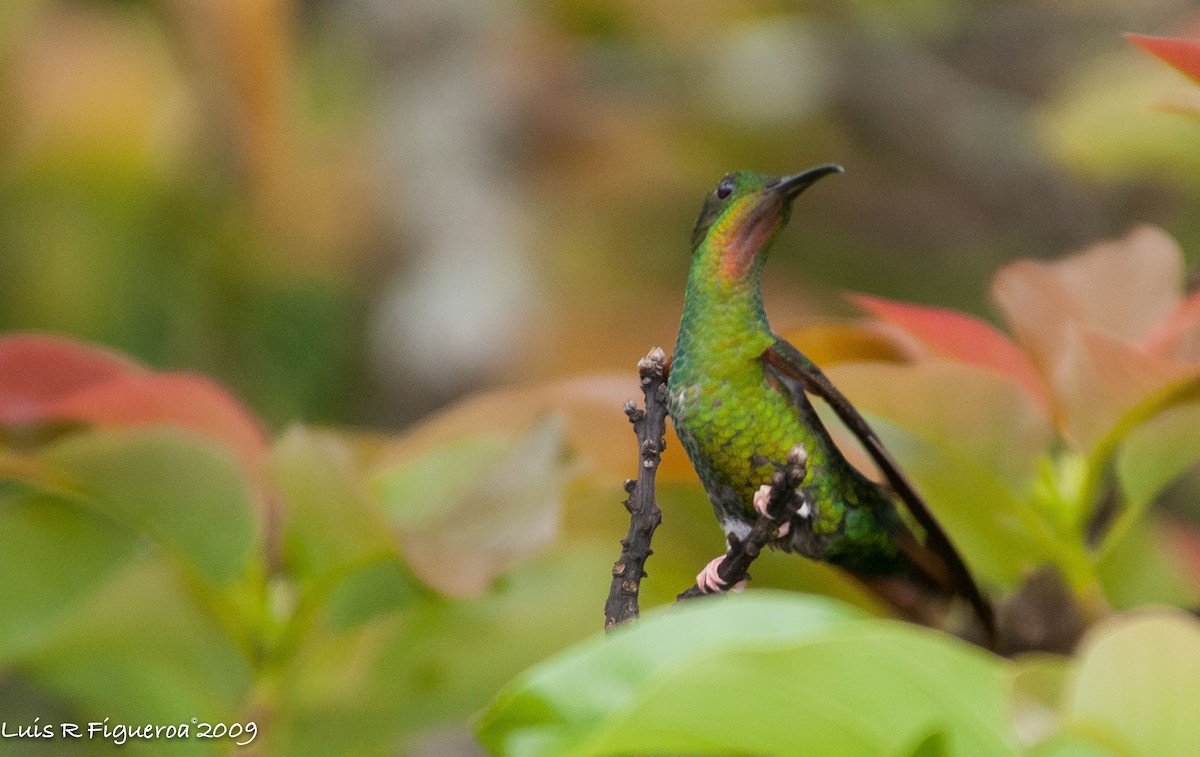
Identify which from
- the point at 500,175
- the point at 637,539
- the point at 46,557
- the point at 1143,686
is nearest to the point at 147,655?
the point at 46,557

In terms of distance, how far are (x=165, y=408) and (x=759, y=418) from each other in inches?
12.4

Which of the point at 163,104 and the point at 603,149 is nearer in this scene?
the point at 163,104

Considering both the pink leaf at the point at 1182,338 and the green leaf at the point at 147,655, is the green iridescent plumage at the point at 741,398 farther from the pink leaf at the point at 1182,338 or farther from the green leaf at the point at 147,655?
the green leaf at the point at 147,655

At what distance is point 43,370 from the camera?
1.90 feet

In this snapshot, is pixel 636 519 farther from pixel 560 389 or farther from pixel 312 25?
pixel 312 25

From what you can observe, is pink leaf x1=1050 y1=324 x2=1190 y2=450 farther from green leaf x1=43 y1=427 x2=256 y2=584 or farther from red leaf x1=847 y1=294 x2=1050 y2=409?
green leaf x1=43 y1=427 x2=256 y2=584

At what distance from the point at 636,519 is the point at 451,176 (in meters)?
1.49

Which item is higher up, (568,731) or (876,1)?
(876,1)

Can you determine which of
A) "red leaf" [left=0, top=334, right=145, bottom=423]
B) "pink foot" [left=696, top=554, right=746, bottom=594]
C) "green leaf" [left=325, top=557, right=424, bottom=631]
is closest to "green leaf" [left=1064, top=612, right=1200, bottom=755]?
"pink foot" [left=696, top=554, right=746, bottom=594]

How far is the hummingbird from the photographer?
366 millimetres

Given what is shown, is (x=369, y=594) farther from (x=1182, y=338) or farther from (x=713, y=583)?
(x=1182, y=338)

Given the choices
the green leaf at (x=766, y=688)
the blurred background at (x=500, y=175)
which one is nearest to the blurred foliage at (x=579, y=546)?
the green leaf at (x=766, y=688)

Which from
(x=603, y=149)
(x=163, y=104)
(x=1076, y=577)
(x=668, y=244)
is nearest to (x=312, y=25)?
(x=163, y=104)

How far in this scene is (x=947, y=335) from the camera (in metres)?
0.51
